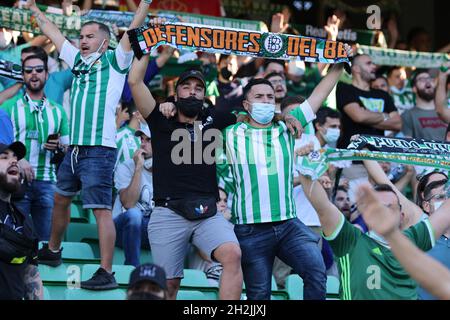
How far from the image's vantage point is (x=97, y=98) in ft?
27.1

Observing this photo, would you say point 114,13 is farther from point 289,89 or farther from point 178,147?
point 178,147

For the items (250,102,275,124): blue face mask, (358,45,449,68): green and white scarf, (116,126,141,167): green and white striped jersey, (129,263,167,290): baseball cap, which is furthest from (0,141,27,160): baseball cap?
(358,45,449,68): green and white scarf

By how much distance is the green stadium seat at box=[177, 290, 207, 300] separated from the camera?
8.27 meters

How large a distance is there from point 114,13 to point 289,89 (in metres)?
2.29

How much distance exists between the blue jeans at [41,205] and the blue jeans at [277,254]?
2.10 m

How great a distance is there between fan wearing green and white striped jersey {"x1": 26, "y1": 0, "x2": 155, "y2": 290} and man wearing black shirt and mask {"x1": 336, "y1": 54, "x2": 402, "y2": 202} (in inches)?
127

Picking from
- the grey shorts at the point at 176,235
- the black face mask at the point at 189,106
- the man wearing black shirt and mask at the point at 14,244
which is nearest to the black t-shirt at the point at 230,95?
the black face mask at the point at 189,106

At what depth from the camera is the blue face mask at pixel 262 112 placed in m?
7.83

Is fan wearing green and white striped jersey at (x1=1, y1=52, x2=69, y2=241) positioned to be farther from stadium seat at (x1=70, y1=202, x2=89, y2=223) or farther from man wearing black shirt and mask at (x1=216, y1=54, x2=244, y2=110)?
man wearing black shirt and mask at (x1=216, y1=54, x2=244, y2=110)

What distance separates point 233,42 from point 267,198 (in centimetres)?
119

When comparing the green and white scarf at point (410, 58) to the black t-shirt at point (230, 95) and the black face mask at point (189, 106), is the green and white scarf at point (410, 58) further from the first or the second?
the black face mask at point (189, 106)

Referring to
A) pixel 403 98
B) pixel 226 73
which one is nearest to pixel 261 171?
pixel 226 73

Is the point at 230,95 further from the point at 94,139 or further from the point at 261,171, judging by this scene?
the point at 261,171
